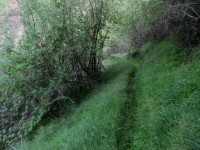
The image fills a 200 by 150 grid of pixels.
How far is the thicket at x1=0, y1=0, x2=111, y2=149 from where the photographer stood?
4723 mm

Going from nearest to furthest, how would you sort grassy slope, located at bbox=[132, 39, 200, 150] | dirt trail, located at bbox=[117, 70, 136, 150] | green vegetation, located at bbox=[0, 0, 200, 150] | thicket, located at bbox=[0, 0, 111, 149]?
grassy slope, located at bbox=[132, 39, 200, 150] < green vegetation, located at bbox=[0, 0, 200, 150] < dirt trail, located at bbox=[117, 70, 136, 150] < thicket, located at bbox=[0, 0, 111, 149]

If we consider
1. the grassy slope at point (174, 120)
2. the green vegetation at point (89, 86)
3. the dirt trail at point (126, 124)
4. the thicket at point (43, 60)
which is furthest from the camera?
the thicket at point (43, 60)

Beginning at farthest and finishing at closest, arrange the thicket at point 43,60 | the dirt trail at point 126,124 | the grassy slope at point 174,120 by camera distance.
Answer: the thicket at point 43,60 → the dirt trail at point 126,124 → the grassy slope at point 174,120

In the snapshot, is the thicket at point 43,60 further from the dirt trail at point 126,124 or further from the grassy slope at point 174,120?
the grassy slope at point 174,120

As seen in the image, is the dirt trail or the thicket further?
the thicket

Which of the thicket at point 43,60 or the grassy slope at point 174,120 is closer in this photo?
the grassy slope at point 174,120

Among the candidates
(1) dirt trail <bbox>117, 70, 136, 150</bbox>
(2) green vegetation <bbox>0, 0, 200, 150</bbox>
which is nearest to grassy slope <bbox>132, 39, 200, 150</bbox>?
(2) green vegetation <bbox>0, 0, 200, 150</bbox>

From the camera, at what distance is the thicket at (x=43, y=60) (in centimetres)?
472

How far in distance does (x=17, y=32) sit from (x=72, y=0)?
123 inches

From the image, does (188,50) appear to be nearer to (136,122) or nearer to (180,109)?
(180,109)

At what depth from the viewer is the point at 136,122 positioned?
3.35m

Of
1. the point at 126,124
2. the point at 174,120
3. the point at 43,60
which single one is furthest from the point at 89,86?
the point at 174,120

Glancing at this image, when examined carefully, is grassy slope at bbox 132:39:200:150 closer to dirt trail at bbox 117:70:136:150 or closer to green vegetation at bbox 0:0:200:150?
green vegetation at bbox 0:0:200:150

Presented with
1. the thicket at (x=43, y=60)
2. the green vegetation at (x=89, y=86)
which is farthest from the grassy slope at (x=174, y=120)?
the thicket at (x=43, y=60)
